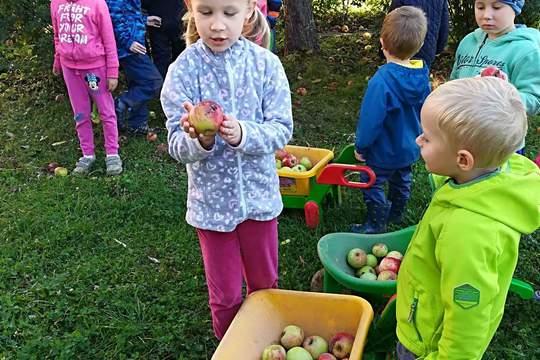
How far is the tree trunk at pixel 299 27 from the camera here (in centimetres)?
742

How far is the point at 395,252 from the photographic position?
3.13 meters

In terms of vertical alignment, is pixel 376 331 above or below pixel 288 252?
above

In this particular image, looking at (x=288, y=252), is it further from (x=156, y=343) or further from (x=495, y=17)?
(x=495, y=17)

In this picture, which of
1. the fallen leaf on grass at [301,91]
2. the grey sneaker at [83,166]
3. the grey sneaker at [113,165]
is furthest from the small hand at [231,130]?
the fallen leaf on grass at [301,91]

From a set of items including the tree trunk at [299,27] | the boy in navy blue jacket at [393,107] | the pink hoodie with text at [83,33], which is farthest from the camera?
the tree trunk at [299,27]

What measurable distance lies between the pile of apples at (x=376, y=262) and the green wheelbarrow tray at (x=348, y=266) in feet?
0.13

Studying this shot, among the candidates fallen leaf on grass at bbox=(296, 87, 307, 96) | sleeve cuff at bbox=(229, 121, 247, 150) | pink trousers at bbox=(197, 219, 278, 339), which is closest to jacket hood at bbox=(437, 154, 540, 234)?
sleeve cuff at bbox=(229, 121, 247, 150)

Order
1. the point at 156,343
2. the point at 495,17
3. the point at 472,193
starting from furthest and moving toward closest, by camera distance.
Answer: the point at 495,17 < the point at 156,343 < the point at 472,193

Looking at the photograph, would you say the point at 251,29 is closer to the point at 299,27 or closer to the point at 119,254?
the point at 119,254

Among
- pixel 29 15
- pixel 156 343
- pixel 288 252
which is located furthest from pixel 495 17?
pixel 29 15

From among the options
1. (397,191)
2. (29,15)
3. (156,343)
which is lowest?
(156,343)

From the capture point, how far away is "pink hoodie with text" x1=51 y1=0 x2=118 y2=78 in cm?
442

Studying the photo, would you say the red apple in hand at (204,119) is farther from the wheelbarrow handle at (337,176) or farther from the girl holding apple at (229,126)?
Answer: the wheelbarrow handle at (337,176)

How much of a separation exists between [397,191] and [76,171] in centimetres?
271
